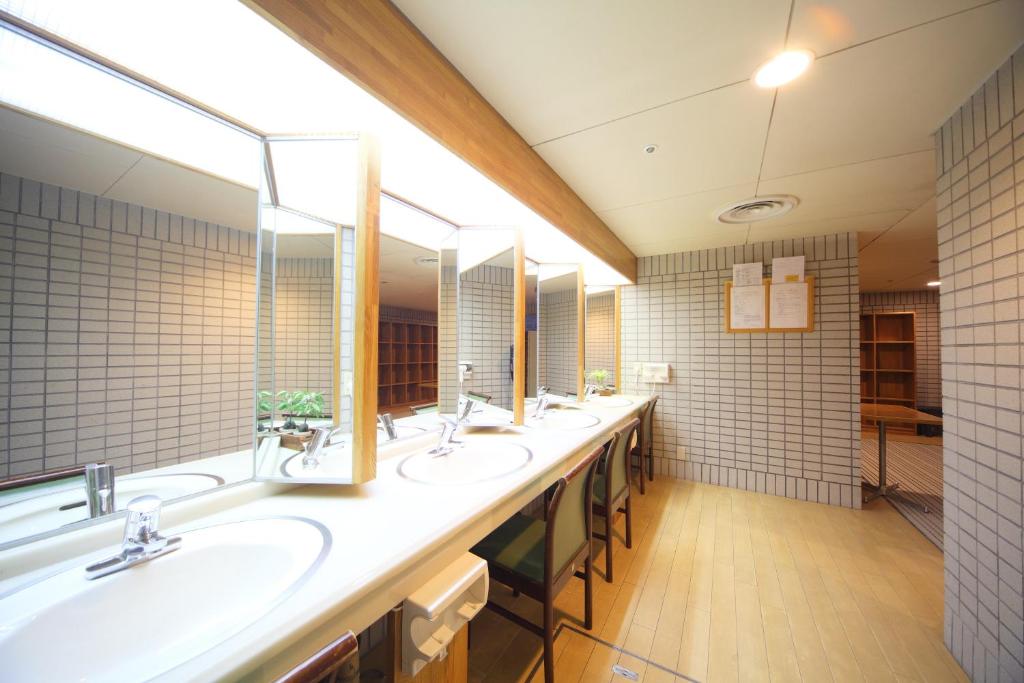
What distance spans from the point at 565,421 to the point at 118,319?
2.06 m

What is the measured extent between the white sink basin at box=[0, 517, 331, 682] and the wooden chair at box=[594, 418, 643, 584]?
1.31 m

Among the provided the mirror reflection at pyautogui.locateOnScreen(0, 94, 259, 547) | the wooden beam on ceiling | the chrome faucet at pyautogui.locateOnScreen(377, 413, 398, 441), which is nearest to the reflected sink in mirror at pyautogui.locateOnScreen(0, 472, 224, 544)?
the mirror reflection at pyautogui.locateOnScreen(0, 94, 259, 547)

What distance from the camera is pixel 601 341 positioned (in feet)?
10.7

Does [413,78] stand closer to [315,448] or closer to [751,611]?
[315,448]

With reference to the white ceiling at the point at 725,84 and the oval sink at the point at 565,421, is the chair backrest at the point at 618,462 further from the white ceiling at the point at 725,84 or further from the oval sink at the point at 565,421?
the white ceiling at the point at 725,84

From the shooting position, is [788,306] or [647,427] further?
[647,427]

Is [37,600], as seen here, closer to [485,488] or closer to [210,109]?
[485,488]

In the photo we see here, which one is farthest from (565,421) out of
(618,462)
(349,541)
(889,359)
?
(889,359)

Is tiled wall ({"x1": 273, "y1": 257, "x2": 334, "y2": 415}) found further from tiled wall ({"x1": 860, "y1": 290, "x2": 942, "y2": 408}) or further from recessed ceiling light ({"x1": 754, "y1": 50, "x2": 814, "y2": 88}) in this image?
tiled wall ({"x1": 860, "y1": 290, "x2": 942, "y2": 408})

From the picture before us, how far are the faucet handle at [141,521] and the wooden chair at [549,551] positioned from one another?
40.2 inches

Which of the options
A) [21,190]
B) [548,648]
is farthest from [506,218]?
[548,648]

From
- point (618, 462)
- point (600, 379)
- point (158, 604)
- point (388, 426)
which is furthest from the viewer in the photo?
point (600, 379)

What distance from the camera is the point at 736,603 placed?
1675 millimetres

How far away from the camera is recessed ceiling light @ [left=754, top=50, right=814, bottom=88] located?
3.46 ft
